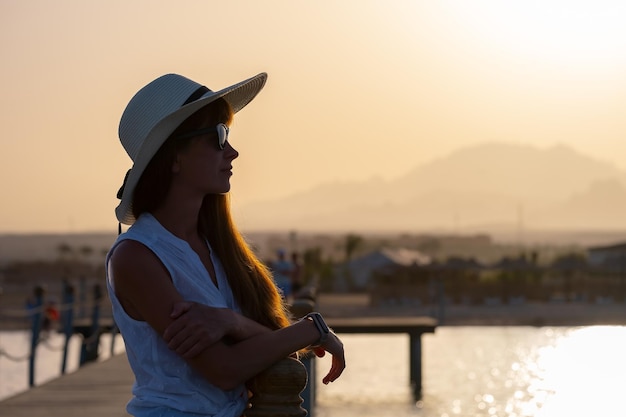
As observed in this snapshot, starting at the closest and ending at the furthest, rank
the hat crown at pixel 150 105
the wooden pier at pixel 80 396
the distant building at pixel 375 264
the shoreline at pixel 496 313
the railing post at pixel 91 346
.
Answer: the hat crown at pixel 150 105
the wooden pier at pixel 80 396
the railing post at pixel 91 346
the shoreline at pixel 496 313
the distant building at pixel 375 264

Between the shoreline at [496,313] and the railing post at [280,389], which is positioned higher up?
the railing post at [280,389]

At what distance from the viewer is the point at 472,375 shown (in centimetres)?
1572

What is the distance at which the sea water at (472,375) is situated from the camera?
1262 centimetres

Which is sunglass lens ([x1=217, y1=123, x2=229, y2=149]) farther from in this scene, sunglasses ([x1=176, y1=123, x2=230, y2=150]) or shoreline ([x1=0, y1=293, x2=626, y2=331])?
shoreline ([x1=0, y1=293, x2=626, y2=331])

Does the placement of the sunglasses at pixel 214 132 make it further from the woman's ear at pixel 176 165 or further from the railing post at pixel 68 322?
the railing post at pixel 68 322

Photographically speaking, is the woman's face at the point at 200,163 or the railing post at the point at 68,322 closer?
the woman's face at the point at 200,163

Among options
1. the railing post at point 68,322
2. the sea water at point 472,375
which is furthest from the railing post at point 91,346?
the sea water at point 472,375

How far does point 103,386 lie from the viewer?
31.6 ft

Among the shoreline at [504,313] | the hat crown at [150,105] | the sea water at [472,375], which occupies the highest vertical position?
the hat crown at [150,105]

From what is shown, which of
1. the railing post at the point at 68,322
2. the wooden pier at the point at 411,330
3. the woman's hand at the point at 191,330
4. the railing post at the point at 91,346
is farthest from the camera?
the railing post at the point at 91,346

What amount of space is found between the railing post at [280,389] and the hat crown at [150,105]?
454 mm

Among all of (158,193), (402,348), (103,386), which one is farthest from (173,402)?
(402,348)

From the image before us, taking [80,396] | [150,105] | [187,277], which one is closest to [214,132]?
[150,105]

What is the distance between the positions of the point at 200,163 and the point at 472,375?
536 inches
